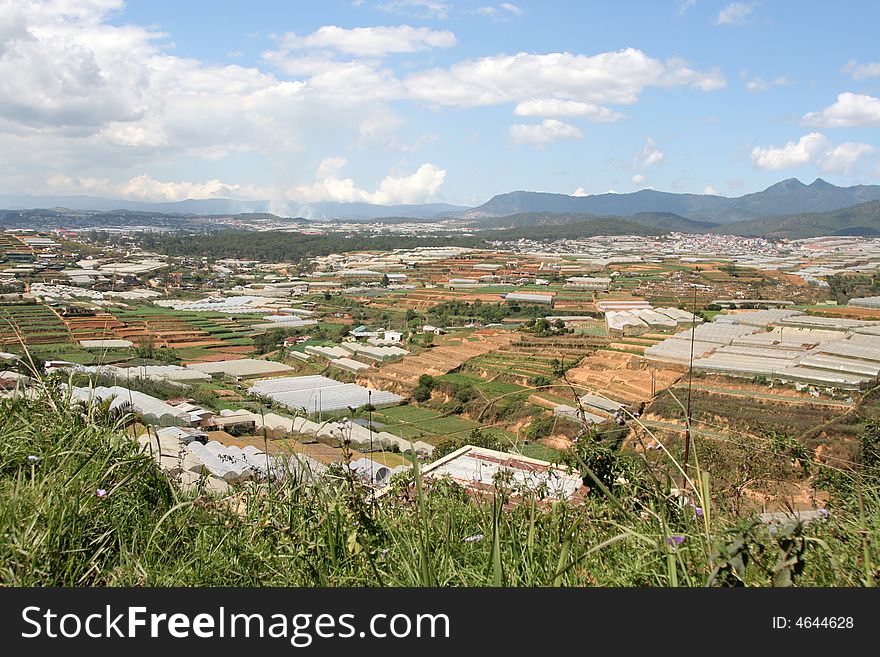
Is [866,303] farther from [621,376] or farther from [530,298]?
[621,376]

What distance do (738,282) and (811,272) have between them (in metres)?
9.05

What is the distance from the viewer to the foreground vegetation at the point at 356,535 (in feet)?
3.81

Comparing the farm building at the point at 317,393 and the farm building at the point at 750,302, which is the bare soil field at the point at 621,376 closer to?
the farm building at the point at 317,393

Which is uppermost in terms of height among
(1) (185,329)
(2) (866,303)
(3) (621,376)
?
(2) (866,303)

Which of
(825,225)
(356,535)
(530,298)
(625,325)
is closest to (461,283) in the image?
(530,298)

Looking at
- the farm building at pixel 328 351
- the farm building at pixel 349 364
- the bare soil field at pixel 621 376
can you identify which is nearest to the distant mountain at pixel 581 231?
the farm building at pixel 328 351

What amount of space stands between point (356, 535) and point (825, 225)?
343 ft

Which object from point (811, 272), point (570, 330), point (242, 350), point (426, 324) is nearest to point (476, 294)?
point (426, 324)

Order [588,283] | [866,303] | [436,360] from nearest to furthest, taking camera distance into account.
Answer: [436,360]
[866,303]
[588,283]

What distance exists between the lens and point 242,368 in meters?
20.1

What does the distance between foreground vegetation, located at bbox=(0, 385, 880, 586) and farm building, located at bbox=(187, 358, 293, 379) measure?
59.0 ft

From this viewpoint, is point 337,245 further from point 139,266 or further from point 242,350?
point 242,350

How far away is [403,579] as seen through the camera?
121cm

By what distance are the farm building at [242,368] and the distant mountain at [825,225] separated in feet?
262
